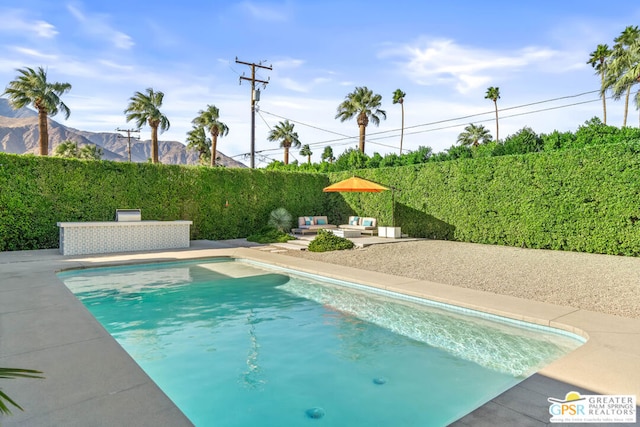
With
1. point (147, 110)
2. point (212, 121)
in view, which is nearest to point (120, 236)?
point (147, 110)

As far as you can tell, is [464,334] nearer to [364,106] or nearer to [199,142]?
[364,106]

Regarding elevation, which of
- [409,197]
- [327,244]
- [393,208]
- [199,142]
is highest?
[199,142]

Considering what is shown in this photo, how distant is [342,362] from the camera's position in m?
4.31

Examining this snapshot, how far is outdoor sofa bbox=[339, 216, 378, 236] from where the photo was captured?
15.7m

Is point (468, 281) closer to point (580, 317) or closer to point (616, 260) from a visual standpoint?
point (580, 317)

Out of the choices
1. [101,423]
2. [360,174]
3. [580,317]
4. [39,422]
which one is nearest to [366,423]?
[101,423]

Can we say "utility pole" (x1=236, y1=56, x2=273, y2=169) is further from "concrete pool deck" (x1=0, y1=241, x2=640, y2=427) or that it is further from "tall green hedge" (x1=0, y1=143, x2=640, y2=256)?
"concrete pool deck" (x1=0, y1=241, x2=640, y2=427)

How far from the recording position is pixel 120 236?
1154 centimetres

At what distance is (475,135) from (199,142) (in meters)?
34.5

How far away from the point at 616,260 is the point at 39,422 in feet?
38.5

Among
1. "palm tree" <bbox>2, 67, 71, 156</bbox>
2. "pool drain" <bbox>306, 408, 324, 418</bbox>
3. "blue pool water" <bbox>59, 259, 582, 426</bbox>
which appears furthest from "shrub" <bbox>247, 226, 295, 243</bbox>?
"palm tree" <bbox>2, 67, 71, 156</bbox>

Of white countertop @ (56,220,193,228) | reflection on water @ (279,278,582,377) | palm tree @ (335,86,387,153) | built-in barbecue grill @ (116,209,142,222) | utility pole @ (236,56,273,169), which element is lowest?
reflection on water @ (279,278,582,377)

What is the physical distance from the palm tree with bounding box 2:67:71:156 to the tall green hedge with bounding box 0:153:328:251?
1634 cm

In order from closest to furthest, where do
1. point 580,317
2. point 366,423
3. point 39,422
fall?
point 39,422 → point 366,423 → point 580,317
